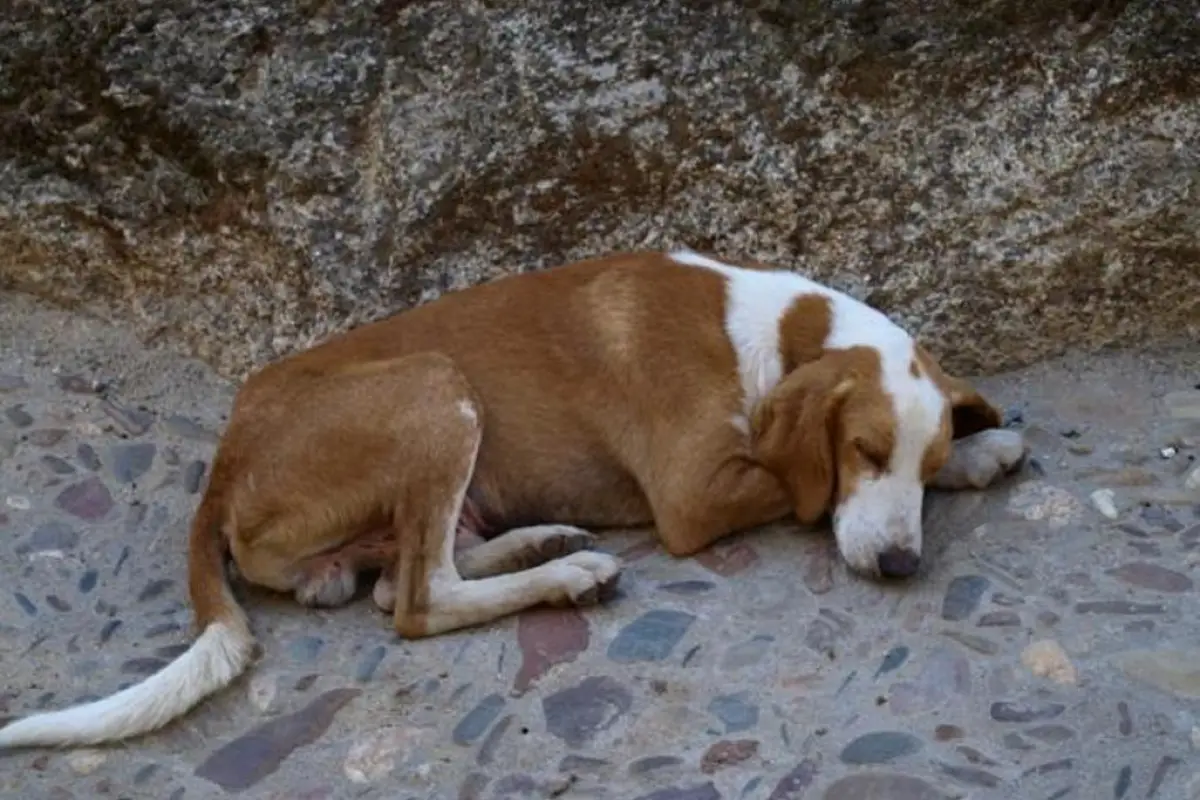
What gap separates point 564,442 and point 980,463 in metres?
1.09

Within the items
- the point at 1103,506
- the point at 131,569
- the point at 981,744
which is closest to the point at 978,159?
the point at 1103,506

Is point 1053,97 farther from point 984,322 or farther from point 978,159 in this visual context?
point 984,322

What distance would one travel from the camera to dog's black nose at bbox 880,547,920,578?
4309 mm

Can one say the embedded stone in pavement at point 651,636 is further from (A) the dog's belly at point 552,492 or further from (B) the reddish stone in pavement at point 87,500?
(B) the reddish stone in pavement at point 87,500

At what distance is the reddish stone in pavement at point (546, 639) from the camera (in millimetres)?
4215

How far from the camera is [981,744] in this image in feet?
12.5

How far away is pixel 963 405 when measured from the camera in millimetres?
4711

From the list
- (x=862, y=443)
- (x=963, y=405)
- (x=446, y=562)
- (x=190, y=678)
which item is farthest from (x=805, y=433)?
(x=190, y=678)

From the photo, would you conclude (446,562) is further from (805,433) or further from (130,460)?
(130,460)

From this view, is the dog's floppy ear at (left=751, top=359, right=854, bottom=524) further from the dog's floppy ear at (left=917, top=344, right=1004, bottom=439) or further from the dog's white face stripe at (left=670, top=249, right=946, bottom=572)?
the dog's floppy ear at (left=917, top=344, right=1004, bottom=439)

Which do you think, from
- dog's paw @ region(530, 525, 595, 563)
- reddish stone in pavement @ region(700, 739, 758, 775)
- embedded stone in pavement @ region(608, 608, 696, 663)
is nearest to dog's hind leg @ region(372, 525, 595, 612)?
dog's paw @ region(530, 525, 595, 563)

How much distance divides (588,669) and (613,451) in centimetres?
77

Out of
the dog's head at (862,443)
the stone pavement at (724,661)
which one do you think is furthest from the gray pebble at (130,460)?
the dog's head at (862,443)

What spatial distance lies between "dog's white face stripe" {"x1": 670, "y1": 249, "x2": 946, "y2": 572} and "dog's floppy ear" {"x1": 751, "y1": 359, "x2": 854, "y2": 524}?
0.08m
